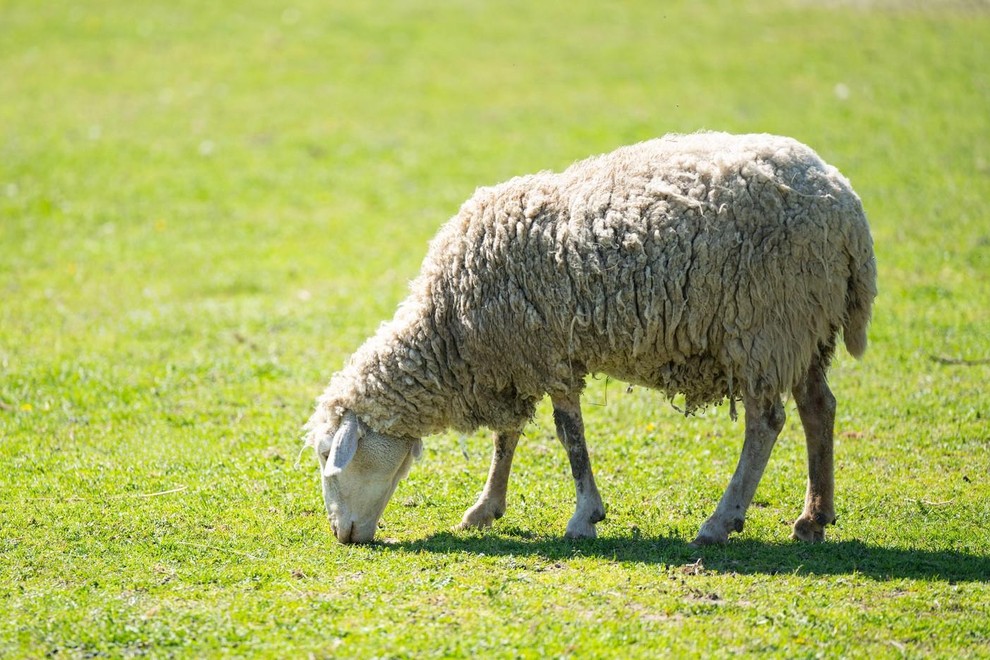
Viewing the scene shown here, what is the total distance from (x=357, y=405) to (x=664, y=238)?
2.38 meters

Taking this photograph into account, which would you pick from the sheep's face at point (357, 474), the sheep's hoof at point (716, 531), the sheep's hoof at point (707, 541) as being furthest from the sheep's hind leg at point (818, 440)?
the sheep's face at point (357, 474)

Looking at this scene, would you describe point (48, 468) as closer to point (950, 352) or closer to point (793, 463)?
point (793, 463)

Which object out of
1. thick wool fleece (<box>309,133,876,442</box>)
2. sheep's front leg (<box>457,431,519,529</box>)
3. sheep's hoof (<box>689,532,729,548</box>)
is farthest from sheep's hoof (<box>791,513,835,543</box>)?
sheep's front leg (<box>457,431,519,529</box>)

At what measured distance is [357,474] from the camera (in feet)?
26.1

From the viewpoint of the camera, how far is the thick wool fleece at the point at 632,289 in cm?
737

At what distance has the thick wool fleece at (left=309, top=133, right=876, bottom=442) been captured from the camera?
7371 mm

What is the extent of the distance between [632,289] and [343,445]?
2225 mm

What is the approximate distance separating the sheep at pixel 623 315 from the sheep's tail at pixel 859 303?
0.01 m

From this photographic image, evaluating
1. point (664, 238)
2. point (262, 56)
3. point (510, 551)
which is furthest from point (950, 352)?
point (262, 56)

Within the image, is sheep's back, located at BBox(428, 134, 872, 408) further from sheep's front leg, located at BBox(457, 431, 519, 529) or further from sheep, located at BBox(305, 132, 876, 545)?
sheep's front leg, located at BBox(457, 431, 519, 529)

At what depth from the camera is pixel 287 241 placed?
1659 centimetres

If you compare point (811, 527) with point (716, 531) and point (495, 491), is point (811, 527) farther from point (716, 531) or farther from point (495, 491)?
point (495, 491)

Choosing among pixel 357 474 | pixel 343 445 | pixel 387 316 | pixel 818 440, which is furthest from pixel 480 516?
pixel 387 316

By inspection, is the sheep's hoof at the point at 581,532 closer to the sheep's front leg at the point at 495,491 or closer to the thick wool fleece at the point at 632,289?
the sheep's front leg at the point at 495,491
